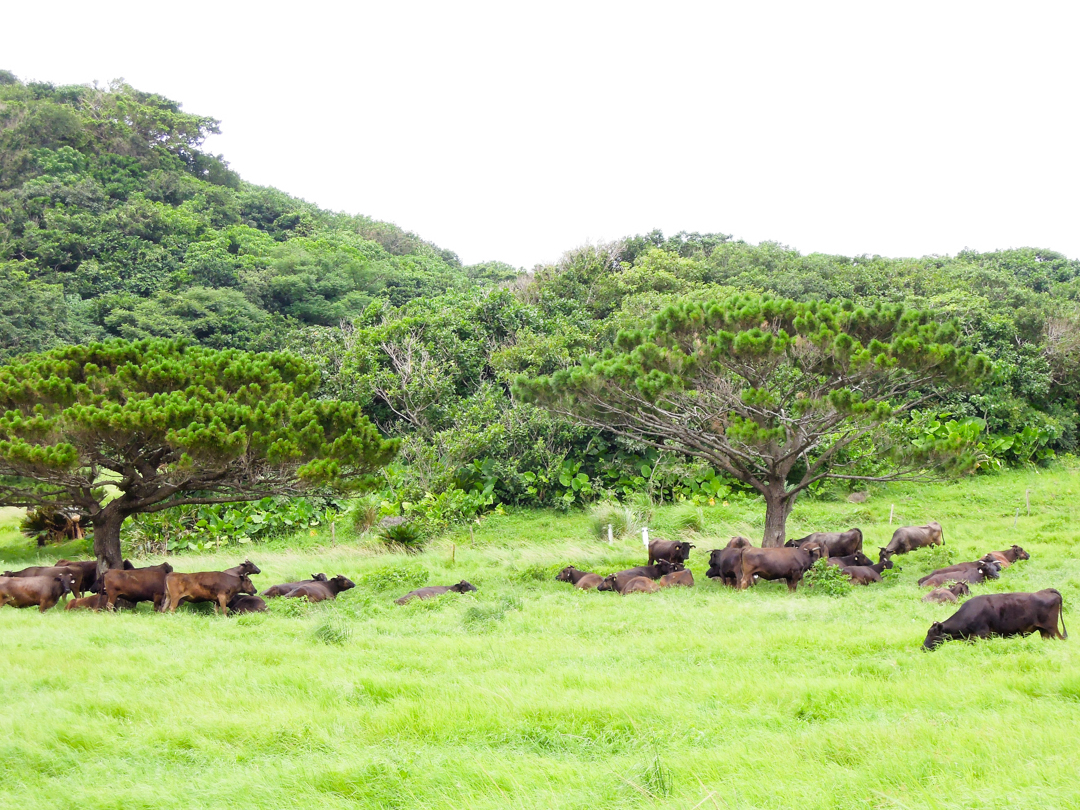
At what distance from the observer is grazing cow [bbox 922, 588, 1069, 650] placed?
8.66 meters

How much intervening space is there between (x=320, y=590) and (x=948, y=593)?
10042mm

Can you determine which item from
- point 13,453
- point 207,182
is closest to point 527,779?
point 13,453

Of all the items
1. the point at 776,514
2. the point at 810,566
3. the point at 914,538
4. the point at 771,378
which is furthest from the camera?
the point at 914,538

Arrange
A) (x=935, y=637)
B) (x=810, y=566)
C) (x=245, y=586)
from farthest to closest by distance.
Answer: (x=810, y=566) < (x=245, y=586) < (x=935, y=637)

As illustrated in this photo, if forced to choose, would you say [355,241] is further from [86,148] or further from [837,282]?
[837,282]

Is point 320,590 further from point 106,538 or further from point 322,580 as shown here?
point 106,538

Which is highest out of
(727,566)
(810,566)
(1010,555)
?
(1010,555)

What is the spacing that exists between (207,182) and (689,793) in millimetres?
60521

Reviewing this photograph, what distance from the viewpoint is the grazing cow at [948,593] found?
11.3 meters

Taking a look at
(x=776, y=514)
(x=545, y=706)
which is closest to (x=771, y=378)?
(x=776, y=514)

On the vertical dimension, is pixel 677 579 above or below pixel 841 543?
below

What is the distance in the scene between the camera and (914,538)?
16.7m

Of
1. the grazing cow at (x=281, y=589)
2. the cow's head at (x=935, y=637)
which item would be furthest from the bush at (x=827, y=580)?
the grazing cow at (x=281, y=589)

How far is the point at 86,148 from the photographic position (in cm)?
5325
